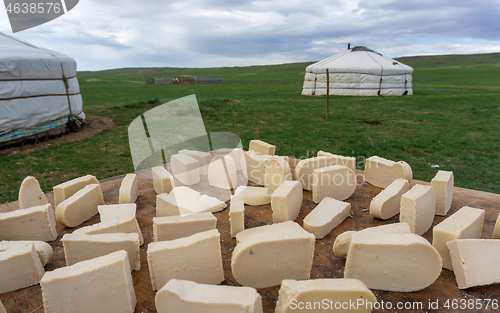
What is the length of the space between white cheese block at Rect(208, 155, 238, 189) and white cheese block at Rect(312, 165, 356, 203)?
65 cm

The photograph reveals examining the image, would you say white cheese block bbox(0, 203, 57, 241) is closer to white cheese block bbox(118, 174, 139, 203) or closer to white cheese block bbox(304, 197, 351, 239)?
white cheese block bbox(118, 174, 139, 203)

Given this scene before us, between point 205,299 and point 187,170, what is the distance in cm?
144

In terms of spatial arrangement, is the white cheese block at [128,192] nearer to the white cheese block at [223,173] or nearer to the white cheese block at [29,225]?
the white cheese block at [29,225]

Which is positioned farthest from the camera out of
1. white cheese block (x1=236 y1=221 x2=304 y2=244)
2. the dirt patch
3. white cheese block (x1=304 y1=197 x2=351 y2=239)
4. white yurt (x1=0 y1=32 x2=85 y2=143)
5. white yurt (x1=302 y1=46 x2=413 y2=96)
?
white yurt (x1=302 y1=46 x2=413 y2=96)

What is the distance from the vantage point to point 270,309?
121 centimetres

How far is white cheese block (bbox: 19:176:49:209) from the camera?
196 centimetres

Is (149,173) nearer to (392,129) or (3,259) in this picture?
(3,259)

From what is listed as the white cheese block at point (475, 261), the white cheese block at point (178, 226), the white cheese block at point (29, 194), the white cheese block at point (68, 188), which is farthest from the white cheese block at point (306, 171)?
the white cheese block at point (29, 194)

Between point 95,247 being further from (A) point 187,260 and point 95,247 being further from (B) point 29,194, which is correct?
(B) point 29,194

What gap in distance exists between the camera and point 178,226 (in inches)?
63.2

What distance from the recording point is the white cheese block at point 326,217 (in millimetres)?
1676

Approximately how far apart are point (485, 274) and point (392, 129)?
796 cm

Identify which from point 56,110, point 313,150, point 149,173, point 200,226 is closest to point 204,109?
point 56,110

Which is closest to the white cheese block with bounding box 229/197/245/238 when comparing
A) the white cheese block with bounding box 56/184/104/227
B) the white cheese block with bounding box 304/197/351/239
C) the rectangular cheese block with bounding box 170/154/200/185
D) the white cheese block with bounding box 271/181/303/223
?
the white cheese block with bounding box 271/181/303/223
